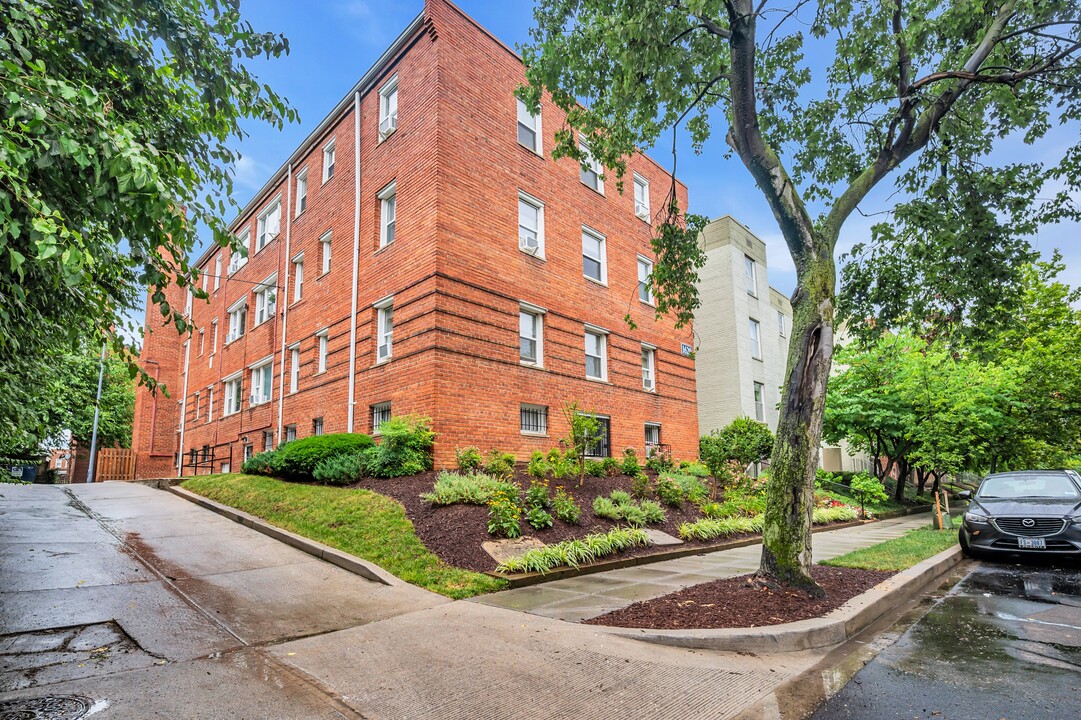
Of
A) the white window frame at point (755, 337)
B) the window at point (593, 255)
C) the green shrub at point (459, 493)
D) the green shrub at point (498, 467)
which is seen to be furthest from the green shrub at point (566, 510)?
the white window frame at point (755, 337)

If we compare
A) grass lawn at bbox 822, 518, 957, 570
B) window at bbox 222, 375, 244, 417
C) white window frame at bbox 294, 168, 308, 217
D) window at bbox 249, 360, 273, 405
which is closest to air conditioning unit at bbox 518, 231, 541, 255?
white window frame at bbox 294, 168, 308, 217

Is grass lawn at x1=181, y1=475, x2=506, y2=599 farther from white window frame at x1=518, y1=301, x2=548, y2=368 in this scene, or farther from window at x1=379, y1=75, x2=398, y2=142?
window at x1=379, y1=75, x2=398, y2=142

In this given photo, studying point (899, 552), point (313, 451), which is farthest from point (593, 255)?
point (899, 552)

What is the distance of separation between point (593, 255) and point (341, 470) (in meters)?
10.2

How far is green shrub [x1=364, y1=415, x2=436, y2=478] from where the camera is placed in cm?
1191

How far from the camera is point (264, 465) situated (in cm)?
1502

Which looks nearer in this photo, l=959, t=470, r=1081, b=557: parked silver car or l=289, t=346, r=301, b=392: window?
l=959, t=470, r=1081, b=557: parked silver car

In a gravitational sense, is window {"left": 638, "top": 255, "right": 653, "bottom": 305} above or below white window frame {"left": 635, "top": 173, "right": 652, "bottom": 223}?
below

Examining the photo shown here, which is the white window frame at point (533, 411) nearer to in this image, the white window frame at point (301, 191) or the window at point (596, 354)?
the window at point (596, 354)

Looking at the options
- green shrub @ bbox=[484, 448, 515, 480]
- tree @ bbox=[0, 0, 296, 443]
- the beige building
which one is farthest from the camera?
the beige building

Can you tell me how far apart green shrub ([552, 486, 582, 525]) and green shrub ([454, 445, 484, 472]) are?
2549 millimetres

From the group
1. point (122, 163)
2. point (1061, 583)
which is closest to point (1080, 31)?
point (1061, 583)

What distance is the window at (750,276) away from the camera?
28452 mm

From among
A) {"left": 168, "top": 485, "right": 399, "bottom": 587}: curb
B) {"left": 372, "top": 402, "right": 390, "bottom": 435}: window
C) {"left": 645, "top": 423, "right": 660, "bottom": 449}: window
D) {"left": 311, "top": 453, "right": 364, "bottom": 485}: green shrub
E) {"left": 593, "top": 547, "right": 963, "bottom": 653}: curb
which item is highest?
{"left": 372, "top": 402, "right": 390, "bottom": 435}: window
